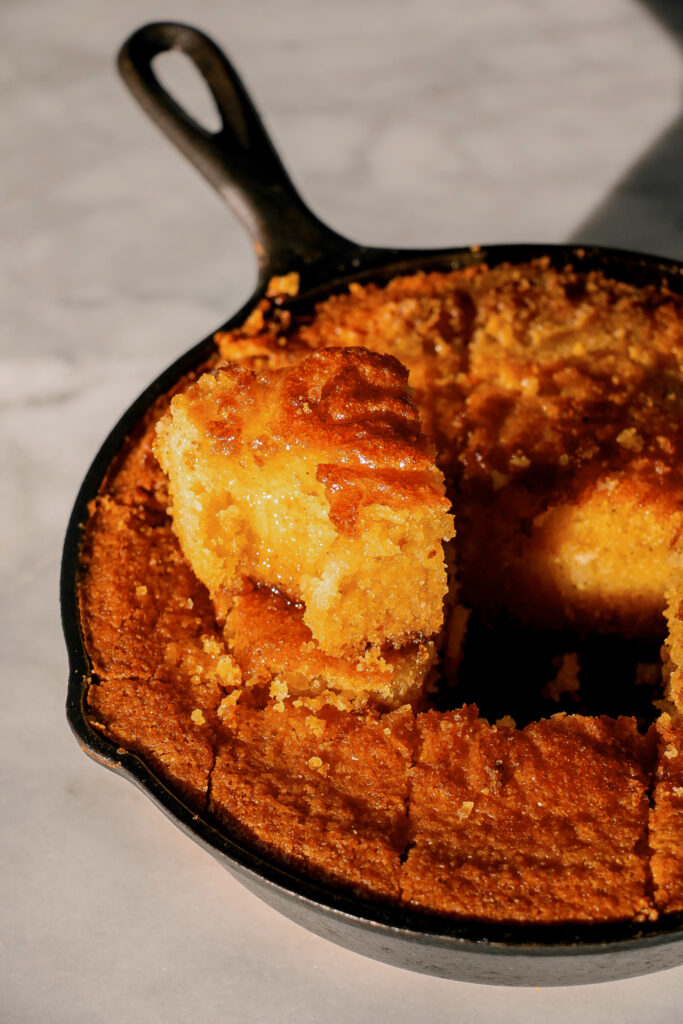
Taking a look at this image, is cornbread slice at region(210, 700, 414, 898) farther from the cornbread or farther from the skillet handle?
the skillet handle

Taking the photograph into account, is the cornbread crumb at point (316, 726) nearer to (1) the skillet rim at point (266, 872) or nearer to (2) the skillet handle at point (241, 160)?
(1) the skillet rim at point (266, 872)

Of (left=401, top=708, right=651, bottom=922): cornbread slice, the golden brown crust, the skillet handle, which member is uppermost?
the skillet handle

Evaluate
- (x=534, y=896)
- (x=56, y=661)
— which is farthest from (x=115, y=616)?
(x=56, y=661)

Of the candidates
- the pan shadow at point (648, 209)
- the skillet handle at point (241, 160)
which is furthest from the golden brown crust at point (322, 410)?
the pan shadow at point (648, 209)

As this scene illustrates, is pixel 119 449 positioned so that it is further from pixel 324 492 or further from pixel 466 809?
pixel 466 809

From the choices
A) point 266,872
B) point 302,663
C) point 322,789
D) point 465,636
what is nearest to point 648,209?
point 465,636

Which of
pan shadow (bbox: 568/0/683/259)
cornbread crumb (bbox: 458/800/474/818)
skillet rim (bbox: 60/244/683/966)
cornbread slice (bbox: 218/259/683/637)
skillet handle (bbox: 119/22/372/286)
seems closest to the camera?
skillet rim (bbox: 60/244/683/966)

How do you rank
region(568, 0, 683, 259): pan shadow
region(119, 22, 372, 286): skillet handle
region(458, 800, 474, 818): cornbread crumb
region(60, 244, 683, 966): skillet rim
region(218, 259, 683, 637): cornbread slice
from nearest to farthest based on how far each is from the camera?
region(60, 244, 683, 966): skillet rim
region(458, 800, 474, 818): cornbread crumb
region(218, 259, 683, 637): cornbread slice
region(119, 22, 372, 286): skillet handle
region(568, 0, 683, 259): pan shadow

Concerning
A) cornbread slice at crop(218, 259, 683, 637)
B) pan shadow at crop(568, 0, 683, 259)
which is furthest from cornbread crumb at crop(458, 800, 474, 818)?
pan shadow at crop(568, 0, 683, 259)
